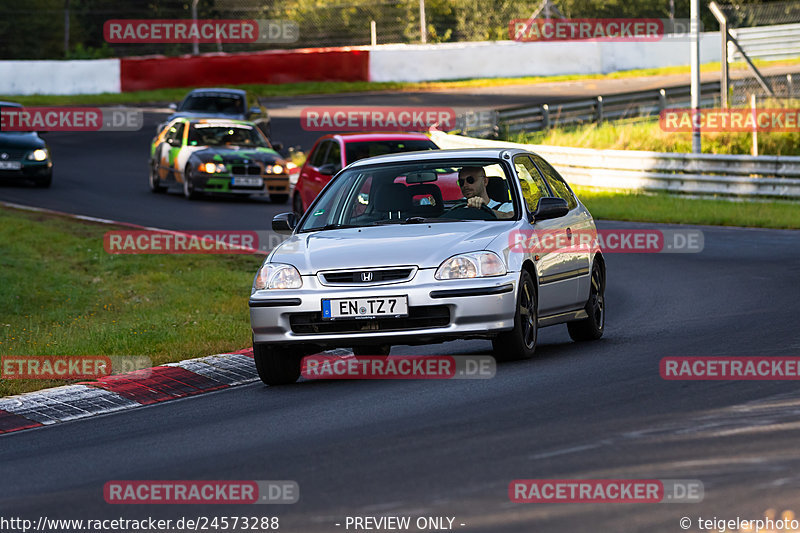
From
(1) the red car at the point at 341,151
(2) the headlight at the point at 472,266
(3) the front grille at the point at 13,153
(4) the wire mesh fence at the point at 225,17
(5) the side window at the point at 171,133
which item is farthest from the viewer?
(4) the wire mesh fence at the point at 225,17

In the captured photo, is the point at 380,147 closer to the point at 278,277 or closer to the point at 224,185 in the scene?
the point at 224,185

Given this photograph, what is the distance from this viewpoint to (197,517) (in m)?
5.78

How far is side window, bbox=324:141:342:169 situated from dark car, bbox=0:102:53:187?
924cm

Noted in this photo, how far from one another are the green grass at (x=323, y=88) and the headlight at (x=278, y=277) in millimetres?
38493

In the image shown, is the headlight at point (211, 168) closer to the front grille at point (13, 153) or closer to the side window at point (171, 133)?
the side window at point (171, 133)

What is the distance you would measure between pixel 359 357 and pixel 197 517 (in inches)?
205

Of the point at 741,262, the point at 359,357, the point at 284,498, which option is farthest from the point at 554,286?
the point at 741,262

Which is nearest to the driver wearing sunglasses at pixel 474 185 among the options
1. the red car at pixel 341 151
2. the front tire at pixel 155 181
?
the red car at pixel 341 151

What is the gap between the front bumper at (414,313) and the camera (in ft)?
29.8

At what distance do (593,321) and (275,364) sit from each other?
2.75 meters

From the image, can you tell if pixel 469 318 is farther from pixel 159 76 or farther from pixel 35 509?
pixel 159 76

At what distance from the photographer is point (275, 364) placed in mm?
9648

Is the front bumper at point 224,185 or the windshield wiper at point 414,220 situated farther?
the front bumper at point 224,185

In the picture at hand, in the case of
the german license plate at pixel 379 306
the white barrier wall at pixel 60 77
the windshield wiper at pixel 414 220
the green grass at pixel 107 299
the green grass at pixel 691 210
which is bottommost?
the green grass at pixel 691 210
